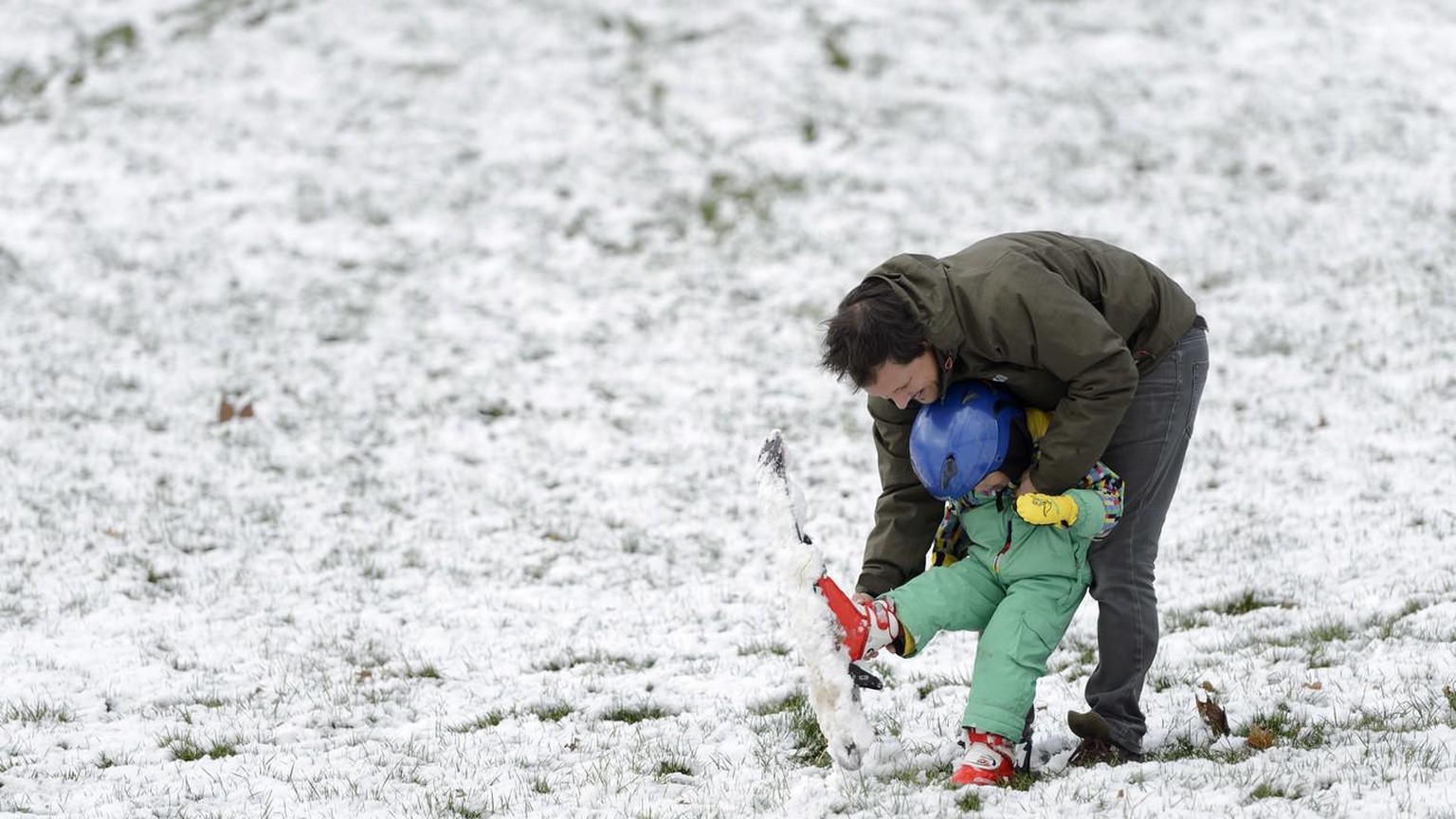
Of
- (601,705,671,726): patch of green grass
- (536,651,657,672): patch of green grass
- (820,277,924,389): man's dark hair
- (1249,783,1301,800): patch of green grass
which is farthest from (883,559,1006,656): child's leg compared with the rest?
(536,651,657,672): patch of green grass

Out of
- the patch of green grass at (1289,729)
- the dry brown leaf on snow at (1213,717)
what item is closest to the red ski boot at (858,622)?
the dry brown leaf on snow at (1213,717)

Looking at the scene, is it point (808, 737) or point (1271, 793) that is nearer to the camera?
point (1271, 793)

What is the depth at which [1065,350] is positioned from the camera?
160 inches

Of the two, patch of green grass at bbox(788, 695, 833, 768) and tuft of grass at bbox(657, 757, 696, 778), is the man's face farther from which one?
tuft of grass at bbox(657, 757, 696, 778)

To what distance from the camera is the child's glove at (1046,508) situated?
4172 millimetres

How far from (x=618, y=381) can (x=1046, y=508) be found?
8.42m

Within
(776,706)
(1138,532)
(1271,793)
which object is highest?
(1138,532)

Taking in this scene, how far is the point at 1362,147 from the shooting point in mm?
15859

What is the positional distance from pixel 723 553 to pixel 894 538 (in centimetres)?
397

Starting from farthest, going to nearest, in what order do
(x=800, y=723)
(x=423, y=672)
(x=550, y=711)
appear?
(x=423, y=672) → (x=550, y=711) → (x=800, y=723)

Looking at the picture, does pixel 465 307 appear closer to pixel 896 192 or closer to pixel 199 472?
pixel 199 472

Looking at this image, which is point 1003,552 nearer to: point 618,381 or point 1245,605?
point 1245,605

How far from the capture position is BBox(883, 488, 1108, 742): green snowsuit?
14.1 feet

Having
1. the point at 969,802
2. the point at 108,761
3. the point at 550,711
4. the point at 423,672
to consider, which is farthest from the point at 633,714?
the point at 108,761
